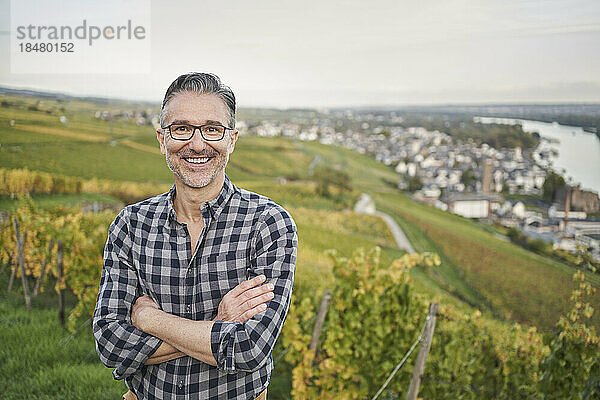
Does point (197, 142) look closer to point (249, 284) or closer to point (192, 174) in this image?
point (192, 174)

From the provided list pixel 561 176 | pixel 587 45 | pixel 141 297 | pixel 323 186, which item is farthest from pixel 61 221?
pixel 587 45

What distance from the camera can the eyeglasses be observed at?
1.38 metres

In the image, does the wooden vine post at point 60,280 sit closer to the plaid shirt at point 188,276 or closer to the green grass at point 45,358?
the green grass at point 45,358

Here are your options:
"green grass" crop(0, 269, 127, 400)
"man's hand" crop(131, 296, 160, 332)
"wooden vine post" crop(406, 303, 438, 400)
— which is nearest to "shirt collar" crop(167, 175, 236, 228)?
"man's hand" crop(131, 296, 160, 332)

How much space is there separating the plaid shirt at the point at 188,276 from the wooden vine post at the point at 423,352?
97cm

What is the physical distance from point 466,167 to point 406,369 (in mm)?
1687

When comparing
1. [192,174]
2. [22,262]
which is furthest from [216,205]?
[22,262]

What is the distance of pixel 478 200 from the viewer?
353cm

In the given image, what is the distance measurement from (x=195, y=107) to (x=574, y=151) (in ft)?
8.60

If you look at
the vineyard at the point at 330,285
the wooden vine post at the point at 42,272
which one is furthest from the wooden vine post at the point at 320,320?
the wooden vine post at the point at 42,272

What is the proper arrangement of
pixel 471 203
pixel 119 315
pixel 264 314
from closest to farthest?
pixel 264 314 < pixel 119 315 < pixel 471 203

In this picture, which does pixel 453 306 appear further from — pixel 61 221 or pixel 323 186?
pixel 61 221

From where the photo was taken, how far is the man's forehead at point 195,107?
4.51 feet

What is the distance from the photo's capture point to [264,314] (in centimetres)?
132
